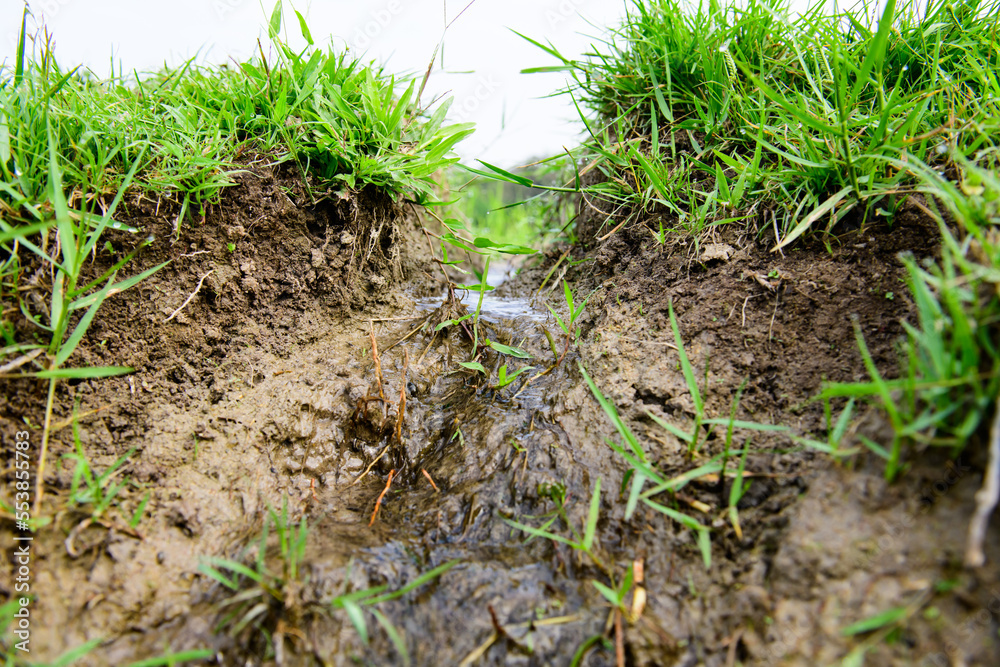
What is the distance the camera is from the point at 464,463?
188 cm

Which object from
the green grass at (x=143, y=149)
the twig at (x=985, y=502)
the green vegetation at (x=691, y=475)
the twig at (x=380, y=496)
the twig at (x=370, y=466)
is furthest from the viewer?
the twig at (x=370, y=466)

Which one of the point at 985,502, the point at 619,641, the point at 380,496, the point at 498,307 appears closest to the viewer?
the point at 985,502

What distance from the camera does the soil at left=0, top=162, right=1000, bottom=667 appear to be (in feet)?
4.08

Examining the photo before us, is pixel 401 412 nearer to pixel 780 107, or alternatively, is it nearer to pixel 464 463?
pixel 464 463

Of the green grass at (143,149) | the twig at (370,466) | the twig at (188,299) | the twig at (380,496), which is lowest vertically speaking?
the twig at (380,496)

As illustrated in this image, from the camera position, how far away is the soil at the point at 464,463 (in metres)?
1.24

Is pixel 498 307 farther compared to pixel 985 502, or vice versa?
pixel 498 307

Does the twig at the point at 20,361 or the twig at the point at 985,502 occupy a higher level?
the twig at the point at 20,361

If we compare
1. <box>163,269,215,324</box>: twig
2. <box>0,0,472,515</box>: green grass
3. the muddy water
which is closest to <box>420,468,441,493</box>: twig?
the muddy water

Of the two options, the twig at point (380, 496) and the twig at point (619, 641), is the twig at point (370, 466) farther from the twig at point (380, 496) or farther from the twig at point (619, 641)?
the twig at point (619, 641)

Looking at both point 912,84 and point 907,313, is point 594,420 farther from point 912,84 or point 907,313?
point 912,84

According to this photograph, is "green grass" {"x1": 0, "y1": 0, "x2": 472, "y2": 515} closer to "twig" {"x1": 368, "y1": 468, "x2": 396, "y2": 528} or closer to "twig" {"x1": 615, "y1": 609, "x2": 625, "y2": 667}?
"twig" {"x1": 368, "y1": 468, "x2": 396, "y2": 528}

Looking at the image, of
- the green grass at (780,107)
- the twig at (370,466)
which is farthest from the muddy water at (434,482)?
the green grass at (780,107)

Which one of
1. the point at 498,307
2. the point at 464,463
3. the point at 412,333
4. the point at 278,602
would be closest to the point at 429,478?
the point at 464,463
